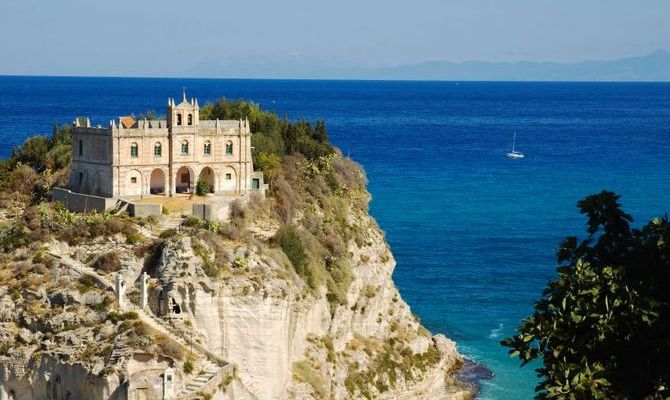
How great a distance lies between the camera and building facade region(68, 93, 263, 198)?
57.7 m

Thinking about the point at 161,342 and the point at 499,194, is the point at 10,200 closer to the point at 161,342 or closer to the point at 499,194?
the point at 161,342

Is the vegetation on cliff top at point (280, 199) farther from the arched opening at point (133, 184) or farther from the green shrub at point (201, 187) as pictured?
the arched opening at point (133, 184)

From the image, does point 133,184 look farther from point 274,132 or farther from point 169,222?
point 274,132

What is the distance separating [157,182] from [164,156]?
1794mm

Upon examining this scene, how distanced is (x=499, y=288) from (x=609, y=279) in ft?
141

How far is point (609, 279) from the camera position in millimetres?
31531

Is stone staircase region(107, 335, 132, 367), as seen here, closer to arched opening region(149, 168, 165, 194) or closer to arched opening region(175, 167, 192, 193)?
arched opening region(149, 168, 165, 194)

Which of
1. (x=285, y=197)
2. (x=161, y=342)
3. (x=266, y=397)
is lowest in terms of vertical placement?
(x=266, y=397)

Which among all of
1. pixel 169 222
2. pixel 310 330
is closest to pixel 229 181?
pixel 169 222

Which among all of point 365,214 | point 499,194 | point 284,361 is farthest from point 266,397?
point 499,194

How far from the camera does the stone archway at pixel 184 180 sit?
197 feet

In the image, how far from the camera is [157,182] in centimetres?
6003

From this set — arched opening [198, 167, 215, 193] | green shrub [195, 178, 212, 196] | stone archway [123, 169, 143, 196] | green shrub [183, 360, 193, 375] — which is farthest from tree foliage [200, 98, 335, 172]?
green shrub [183, 360, 193, 375]

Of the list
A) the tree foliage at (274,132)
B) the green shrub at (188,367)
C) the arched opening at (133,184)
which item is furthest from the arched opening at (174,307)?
the tree foliage at (274,132)
